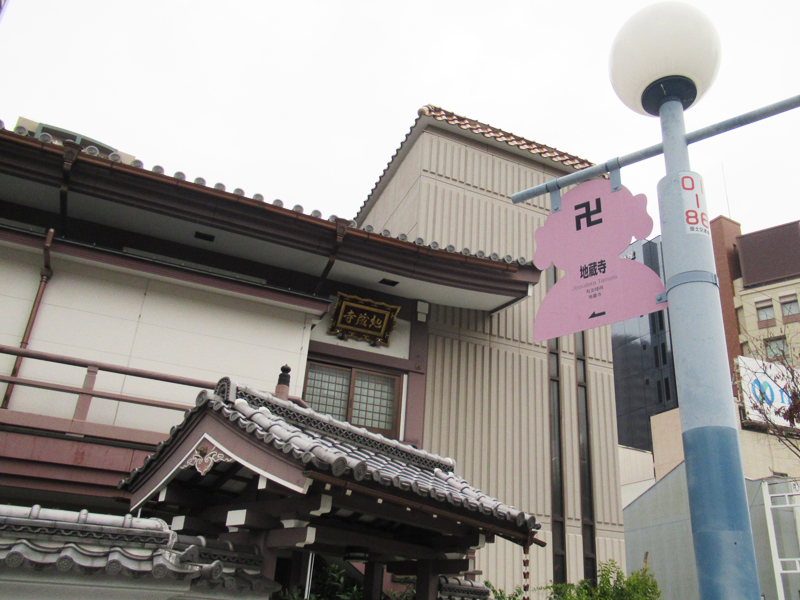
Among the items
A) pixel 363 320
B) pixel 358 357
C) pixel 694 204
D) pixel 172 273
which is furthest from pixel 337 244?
pixel 694 204

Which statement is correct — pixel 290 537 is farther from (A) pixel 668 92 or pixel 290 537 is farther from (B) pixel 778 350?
(B) pixel 778 350

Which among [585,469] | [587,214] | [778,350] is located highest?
[778,350]

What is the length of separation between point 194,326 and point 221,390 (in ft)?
15.1

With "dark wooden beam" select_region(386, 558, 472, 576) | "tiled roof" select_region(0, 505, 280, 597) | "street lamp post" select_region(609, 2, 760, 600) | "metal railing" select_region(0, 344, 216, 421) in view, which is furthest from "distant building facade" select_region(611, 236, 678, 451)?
"tiled roof" select_region(0, 505, 280, 597)

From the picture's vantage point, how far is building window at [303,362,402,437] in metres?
11.9

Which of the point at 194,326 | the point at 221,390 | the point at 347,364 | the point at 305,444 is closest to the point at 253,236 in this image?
the point at 194,326

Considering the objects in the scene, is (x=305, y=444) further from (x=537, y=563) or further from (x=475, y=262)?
(x=537, y=563)

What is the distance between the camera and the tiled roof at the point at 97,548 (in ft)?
14.4

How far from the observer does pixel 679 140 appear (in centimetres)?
460

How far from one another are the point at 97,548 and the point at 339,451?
2159 mm

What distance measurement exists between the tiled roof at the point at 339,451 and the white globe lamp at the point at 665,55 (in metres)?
3.61

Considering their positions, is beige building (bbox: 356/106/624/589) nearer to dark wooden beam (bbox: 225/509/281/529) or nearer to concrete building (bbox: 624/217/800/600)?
concrete building (bbox: 624/217/800/600)

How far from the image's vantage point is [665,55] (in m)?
4.59

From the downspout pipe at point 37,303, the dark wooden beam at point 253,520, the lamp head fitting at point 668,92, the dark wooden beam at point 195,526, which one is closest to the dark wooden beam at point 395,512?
the dark wooden beam at point 253,520
